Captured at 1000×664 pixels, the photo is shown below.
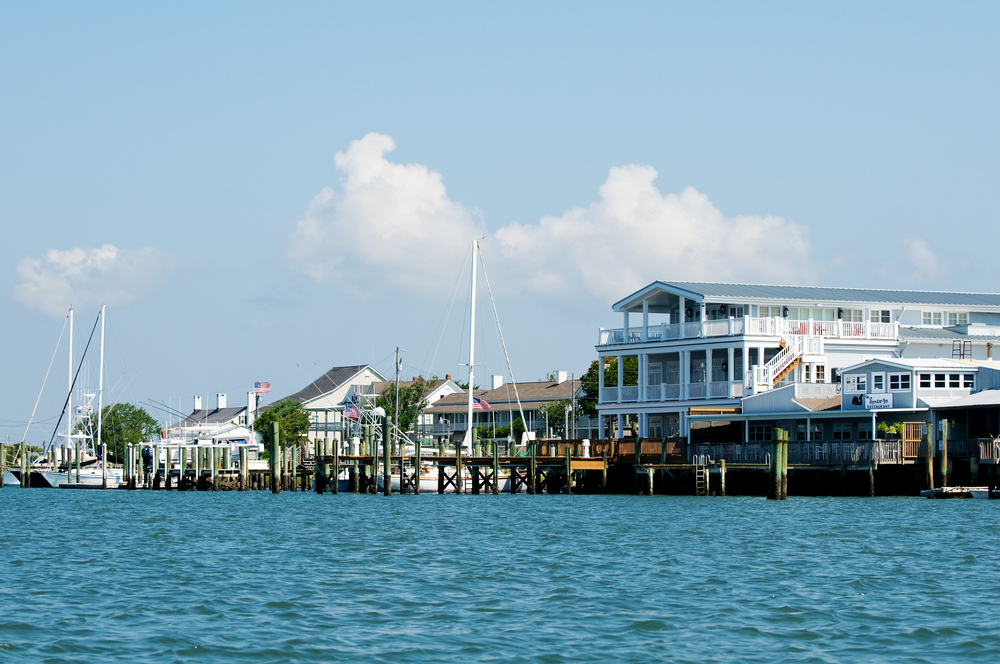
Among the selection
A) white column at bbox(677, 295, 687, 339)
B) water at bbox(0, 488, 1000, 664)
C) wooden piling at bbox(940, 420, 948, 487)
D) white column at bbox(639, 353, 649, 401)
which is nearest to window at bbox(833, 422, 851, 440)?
wooden piling at bbox(940, 420, 948, 487)

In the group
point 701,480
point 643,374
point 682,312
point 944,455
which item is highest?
point 682,312

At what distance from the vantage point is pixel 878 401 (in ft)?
197

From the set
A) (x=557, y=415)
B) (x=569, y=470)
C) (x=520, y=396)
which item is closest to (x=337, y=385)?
(x=520, y=396)

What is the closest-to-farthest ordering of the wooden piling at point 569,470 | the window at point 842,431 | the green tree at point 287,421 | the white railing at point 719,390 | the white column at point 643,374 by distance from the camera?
the window at point 842,431 < the wooden piling at point 569,470 < the white railing at point 719,390 < the white column at point 643,374 < the green tree at point 287,421

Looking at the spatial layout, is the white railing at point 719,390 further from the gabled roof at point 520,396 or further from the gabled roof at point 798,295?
the gabled roof at point 520,396

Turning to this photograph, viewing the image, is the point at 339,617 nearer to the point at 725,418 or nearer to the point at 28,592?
the point at 28,592

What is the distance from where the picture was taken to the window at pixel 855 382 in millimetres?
61344

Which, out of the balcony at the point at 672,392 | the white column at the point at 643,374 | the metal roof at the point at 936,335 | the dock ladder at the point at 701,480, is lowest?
the dock ladder at the point at 701,480

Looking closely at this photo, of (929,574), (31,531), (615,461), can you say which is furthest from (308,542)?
(615,461)

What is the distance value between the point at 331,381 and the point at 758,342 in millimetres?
84739

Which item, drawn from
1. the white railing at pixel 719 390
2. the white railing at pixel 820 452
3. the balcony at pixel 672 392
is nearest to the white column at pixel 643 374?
the balcony at pixel 672 392

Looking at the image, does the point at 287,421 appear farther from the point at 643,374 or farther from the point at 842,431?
the point at 842,431

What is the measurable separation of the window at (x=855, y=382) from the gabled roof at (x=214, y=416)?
9542 cm

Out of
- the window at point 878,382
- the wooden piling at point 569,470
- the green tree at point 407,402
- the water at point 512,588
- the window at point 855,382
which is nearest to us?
the water at point 512,588
